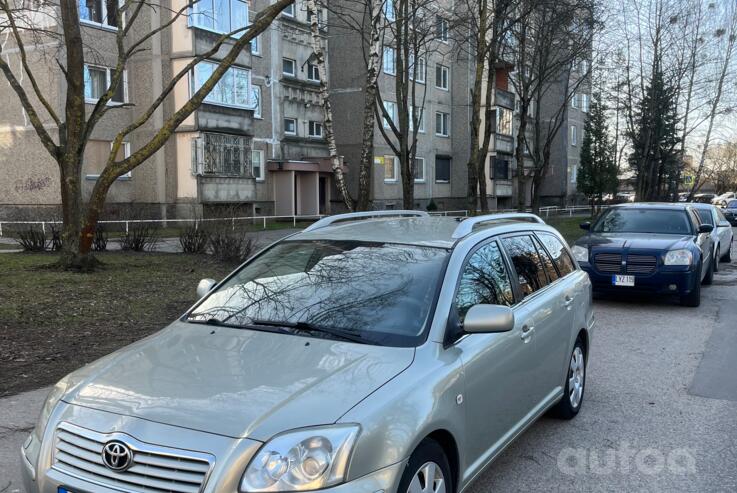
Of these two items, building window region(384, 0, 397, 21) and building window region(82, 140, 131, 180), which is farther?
building window region(82, 140, 131, 180)

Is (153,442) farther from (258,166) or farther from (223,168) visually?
(258,166)

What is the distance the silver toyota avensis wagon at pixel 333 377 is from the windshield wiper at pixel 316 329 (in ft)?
0.04

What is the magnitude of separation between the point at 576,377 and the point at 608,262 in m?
5.48

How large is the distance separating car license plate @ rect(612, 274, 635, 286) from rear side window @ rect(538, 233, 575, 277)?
4.93 m

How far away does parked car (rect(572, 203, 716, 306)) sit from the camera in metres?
10.1

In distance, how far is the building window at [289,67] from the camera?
109 feet

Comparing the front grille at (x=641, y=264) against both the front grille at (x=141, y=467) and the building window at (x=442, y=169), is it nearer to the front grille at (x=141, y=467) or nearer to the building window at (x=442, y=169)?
the front grille at (x=141, y=467)

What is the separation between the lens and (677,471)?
4.24 meters

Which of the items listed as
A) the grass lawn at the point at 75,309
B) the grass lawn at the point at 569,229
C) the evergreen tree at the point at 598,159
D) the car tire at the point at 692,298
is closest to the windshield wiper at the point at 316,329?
the grass lawn at the point at 75,309

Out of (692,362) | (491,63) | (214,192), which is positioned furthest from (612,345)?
(214,192)

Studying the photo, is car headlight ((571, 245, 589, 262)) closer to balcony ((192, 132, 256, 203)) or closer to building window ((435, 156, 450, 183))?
balcony ((192, 132, 256, 203))

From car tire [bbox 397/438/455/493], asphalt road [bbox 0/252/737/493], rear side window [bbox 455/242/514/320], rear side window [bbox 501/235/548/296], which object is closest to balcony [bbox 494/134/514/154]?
asphalt road [bbox 0/252/737/493]

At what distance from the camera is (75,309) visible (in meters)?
8.35

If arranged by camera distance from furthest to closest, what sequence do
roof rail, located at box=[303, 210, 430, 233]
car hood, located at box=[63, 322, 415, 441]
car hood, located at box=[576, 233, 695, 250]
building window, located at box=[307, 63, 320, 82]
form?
1. building window, located at box=[307, 63, 320, 82]
2. car hood, located at box=[576, 233, 695, 250]
3. roof rail, located at box=[303, 210, 430, 233]
4. car hood, located at box=[63, 322, 415, 441]
